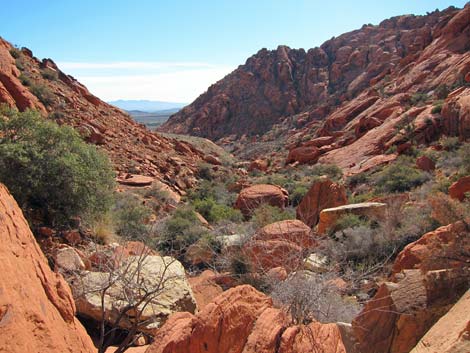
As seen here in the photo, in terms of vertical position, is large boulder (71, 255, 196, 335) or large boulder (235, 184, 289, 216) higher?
large boulder (71, 255, 196, 335)

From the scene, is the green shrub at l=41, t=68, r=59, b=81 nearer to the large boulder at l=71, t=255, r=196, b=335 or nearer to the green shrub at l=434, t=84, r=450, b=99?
the large boulder at l=71, t=255, r=196, b=335

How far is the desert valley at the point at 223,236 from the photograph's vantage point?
3.96 metres

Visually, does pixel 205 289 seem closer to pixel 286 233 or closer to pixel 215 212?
pixel 286 233

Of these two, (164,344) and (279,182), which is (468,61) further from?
(164,344)

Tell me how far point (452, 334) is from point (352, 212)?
27.4 feet

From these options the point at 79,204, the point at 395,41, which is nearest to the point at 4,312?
the point at 79,204

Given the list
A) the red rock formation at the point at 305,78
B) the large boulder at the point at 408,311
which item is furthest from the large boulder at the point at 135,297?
the red rock formation at the point at 305,78

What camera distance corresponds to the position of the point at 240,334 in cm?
399

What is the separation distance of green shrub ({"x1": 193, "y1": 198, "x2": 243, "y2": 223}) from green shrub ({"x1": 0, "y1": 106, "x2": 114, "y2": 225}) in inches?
240

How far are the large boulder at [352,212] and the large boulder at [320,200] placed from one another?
1.60 meters

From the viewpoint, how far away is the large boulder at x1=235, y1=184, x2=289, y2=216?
15.9 meters

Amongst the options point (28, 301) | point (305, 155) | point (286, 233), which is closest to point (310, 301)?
point (28, 301)

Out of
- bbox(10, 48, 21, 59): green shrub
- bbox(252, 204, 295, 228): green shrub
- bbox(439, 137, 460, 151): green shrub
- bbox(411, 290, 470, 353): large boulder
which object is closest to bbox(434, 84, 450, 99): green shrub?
bbox(439, 137, 460, 151): green shrub

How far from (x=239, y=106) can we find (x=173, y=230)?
191ft
